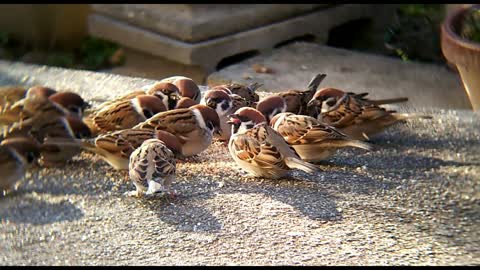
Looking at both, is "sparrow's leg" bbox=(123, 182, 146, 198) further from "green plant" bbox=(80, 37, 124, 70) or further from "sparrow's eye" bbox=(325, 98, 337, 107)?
"green plant" bbox=(80, 37, 124, 70)

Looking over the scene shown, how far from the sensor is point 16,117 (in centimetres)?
313

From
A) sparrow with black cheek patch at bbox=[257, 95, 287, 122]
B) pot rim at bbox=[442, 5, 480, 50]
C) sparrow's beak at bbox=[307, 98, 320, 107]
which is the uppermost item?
pot rim at bbox=[442, 5, 480, 50]

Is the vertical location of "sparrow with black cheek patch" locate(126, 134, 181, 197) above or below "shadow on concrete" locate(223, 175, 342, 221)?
above

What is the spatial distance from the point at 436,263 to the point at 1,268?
1359 mm

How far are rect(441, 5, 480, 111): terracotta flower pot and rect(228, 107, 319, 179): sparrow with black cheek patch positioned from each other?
1.19 metres

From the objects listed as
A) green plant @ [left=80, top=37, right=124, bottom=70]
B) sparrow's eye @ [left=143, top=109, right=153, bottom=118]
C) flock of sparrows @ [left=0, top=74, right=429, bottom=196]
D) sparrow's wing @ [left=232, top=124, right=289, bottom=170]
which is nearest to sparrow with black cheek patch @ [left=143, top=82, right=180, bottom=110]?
flock of sparrows @ [left=0, top=74, right=429, bottom=196]

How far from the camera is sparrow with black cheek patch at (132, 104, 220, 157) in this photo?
137 inches

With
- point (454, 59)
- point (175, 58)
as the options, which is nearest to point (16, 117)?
point (454, 59)

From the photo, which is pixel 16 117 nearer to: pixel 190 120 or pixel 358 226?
pixel 190 120

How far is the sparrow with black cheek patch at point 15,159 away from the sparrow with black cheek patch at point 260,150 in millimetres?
945

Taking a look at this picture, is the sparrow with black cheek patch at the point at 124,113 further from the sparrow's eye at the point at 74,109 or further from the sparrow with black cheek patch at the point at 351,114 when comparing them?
the sparrow with black cheek patch at the point at 351,114

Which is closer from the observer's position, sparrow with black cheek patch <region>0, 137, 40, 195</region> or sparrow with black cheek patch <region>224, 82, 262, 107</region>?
sparrow with black cheek patch <region>0, 137, 40, 195</region>

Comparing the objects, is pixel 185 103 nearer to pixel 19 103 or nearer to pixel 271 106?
pixel 271 106

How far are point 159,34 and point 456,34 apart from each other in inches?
96.2
